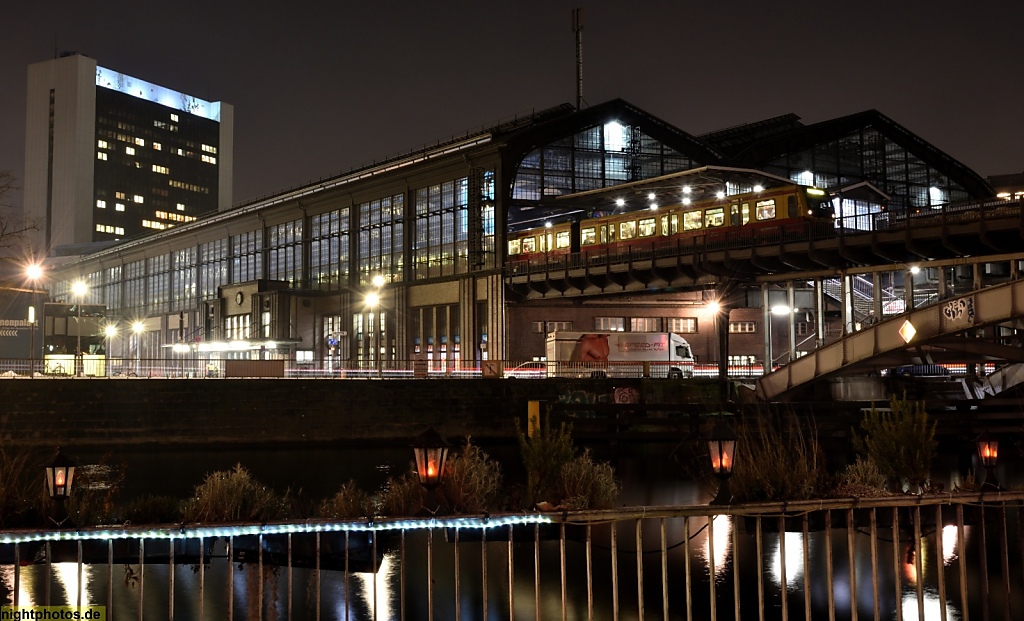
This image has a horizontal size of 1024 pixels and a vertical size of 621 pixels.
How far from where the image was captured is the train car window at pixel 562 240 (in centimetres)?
6325

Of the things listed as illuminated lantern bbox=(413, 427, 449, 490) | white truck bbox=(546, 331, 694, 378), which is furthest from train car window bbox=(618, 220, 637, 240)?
illuminated lantern bbox=(413, 427, 449, 490)

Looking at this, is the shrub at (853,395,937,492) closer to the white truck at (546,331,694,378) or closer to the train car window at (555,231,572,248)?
the white truck at (546,331,694,378)

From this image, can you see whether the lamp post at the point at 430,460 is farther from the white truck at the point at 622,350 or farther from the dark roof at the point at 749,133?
the dark roof at the point at 749,133

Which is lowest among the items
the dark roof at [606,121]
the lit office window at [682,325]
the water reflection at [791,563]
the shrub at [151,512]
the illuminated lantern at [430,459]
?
the water reflection at [791,563]

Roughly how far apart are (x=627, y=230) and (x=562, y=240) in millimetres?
5251

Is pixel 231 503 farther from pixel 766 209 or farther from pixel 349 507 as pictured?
pixel 766 209

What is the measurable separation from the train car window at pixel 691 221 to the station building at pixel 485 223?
8.77 feet

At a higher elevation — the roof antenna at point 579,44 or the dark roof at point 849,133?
the roof antenna at point 579,44

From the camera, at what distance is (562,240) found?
63688 mm

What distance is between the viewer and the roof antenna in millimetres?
75750

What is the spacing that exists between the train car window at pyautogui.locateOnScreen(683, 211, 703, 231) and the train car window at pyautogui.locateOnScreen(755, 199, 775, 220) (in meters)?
4.13

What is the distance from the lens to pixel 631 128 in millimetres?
73375

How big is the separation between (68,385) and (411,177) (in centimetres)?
3595

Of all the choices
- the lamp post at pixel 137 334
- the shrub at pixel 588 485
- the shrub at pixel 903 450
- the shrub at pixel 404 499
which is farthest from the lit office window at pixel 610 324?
the shrub at pixel 404 499
